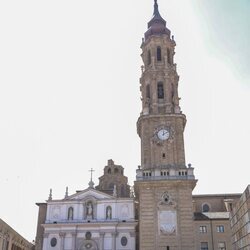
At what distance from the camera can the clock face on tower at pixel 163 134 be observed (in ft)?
162

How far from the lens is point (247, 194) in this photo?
103 ft

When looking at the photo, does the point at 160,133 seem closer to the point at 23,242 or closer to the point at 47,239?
the point at 47,239

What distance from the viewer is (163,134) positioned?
163ft

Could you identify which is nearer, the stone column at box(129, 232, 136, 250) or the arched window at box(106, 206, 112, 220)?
the stone column at box(129, 232, 136, 250)

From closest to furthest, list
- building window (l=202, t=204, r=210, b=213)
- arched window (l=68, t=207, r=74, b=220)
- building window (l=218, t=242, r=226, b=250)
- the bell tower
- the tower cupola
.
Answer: the bell tower, building window (l=218, t=242, r=226, b=250), arched window (l=68, t=207, r=74, b=220), the tower cupola, building window (l=202, t=204, r=210, b=213)

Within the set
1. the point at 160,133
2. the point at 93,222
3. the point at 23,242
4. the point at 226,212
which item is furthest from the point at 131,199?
the point at 23,242

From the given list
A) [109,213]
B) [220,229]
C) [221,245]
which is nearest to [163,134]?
[109,213]

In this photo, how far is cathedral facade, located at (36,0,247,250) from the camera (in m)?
45.1

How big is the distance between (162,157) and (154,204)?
6.46m

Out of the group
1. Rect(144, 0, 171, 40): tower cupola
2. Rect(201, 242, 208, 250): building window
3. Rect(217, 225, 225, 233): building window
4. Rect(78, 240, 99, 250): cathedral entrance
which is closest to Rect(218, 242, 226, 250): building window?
Rect(217, 225, 225, 233): building window

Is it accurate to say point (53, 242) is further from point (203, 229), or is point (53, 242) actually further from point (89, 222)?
point (203, 229)

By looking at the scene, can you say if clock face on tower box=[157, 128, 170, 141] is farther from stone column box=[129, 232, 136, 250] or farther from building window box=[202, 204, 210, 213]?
building window box=[202, 204, 210, 213]

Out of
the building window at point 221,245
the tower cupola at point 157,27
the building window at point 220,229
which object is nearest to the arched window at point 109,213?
the building window at point 220,229

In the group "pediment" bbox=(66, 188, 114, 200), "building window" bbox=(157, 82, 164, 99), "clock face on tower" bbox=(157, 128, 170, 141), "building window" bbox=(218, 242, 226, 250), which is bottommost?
"building window" bbox=(218, 242, 226, 250)
